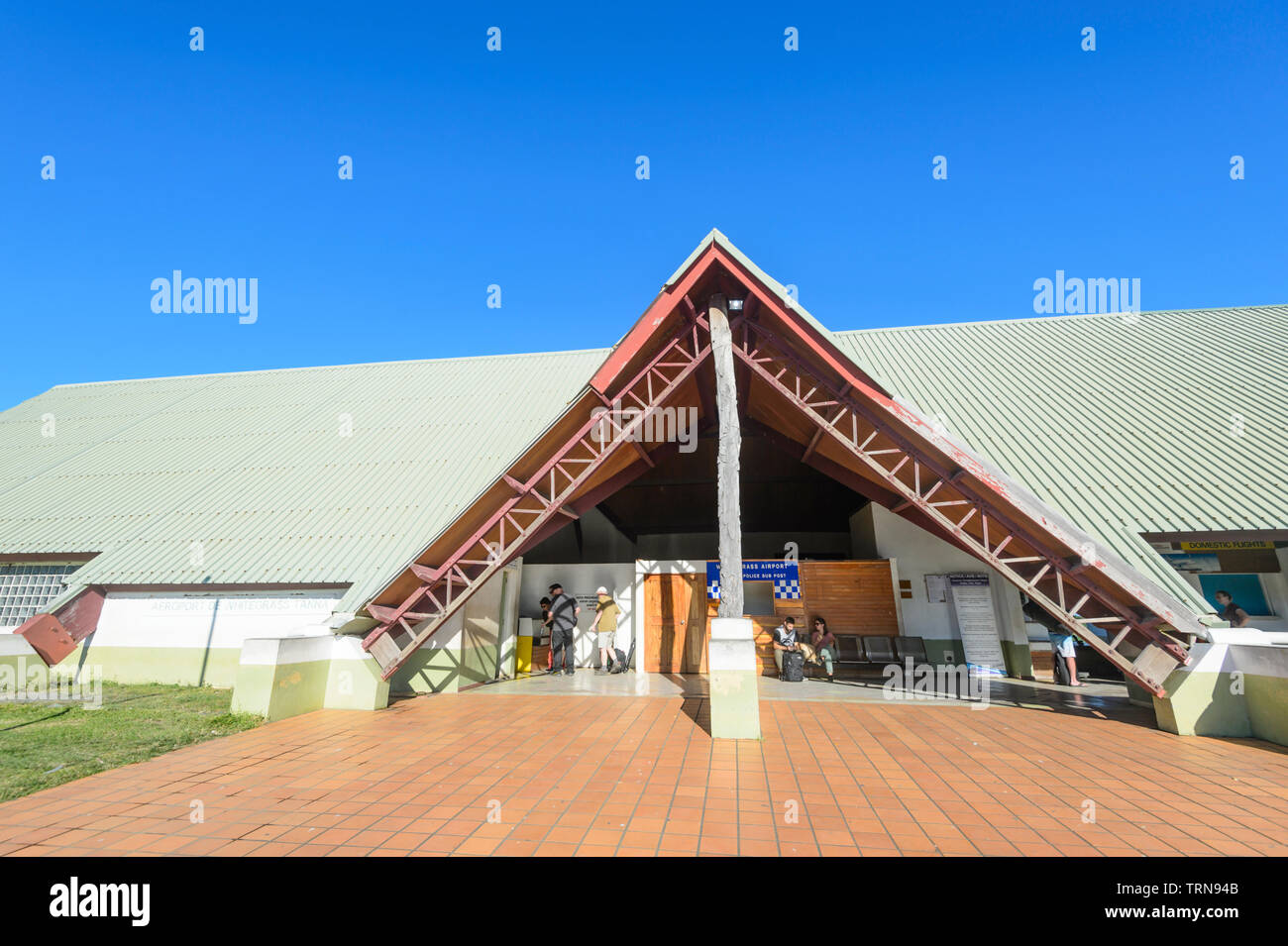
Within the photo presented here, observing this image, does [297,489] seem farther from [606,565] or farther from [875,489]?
[875,489]

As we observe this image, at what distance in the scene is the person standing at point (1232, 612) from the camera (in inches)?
383

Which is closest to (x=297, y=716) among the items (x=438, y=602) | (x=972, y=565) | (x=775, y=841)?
(x=438, y=602)

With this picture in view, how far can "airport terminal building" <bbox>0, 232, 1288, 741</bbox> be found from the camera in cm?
880

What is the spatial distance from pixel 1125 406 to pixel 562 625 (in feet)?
48.5

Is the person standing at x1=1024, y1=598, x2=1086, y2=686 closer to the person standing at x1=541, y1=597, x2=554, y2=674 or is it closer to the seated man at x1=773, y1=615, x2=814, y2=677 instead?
the seated man at x1=773, y1=615, x2=814, y2=677

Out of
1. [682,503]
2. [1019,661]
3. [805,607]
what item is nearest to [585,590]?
[682,503]

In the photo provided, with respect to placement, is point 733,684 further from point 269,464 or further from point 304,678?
point 269,464

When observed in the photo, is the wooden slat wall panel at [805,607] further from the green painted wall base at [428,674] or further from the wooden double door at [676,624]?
the green painted wall base at [428,674]

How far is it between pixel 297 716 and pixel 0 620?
1092 centimetres

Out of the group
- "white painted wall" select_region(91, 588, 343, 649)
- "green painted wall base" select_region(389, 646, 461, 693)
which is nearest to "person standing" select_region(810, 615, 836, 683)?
"green painted wall base" select_region(389, 646, 461, 693)

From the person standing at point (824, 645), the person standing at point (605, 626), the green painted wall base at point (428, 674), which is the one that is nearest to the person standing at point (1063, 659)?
the person standing at point (824, 645)

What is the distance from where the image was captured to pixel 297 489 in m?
14.2

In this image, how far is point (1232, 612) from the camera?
997 cm
